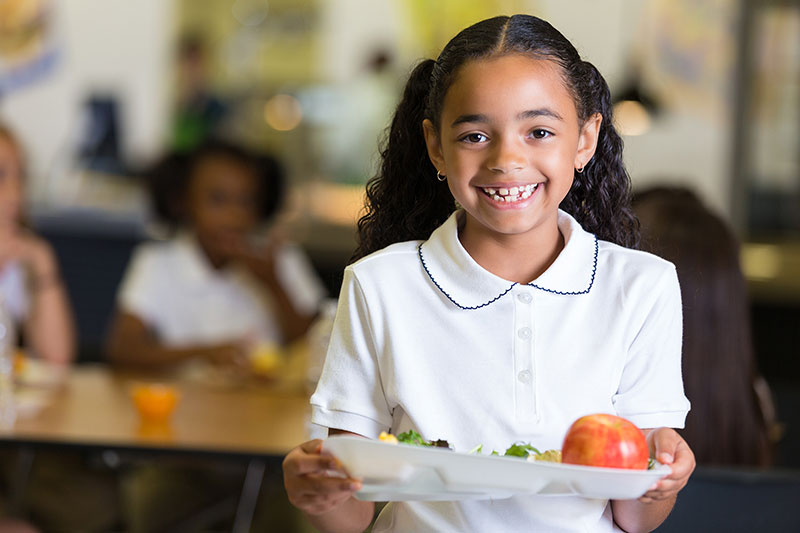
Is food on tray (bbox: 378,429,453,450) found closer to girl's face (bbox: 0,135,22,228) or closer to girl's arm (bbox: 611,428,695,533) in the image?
girl's arm (bbox: 611,428,695,533)

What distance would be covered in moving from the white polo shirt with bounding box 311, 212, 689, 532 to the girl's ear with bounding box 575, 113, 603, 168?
0.09 m

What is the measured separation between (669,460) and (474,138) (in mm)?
360

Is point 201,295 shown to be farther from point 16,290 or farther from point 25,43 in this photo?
point 25,43

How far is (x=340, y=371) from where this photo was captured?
1153 mm

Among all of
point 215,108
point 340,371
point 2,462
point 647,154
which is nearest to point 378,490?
point 340,371

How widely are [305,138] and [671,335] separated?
4280mm

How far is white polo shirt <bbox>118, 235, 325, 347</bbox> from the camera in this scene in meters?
3.05

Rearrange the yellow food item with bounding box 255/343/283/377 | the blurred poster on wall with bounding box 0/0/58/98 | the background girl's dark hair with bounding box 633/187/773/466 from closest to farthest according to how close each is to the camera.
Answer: the background girl's dark hair with bounding box 633/187/773/466 < the yellow food item with bounding box 255/343/283/377 < the blurred poster on wall with bounding box 0/0/58/98

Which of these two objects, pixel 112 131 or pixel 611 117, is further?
pixel 112 131

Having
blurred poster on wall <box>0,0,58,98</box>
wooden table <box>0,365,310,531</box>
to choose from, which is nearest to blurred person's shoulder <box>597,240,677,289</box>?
wooden table <box>0,365,310,531</box>

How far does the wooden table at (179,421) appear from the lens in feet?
6.55

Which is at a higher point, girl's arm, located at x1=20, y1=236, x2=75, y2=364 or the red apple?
the red apple

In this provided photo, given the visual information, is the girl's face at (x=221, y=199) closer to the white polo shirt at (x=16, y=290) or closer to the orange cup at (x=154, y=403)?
the white polo shirt at (x=16, y=290)

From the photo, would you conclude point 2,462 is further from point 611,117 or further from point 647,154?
point 647,154
